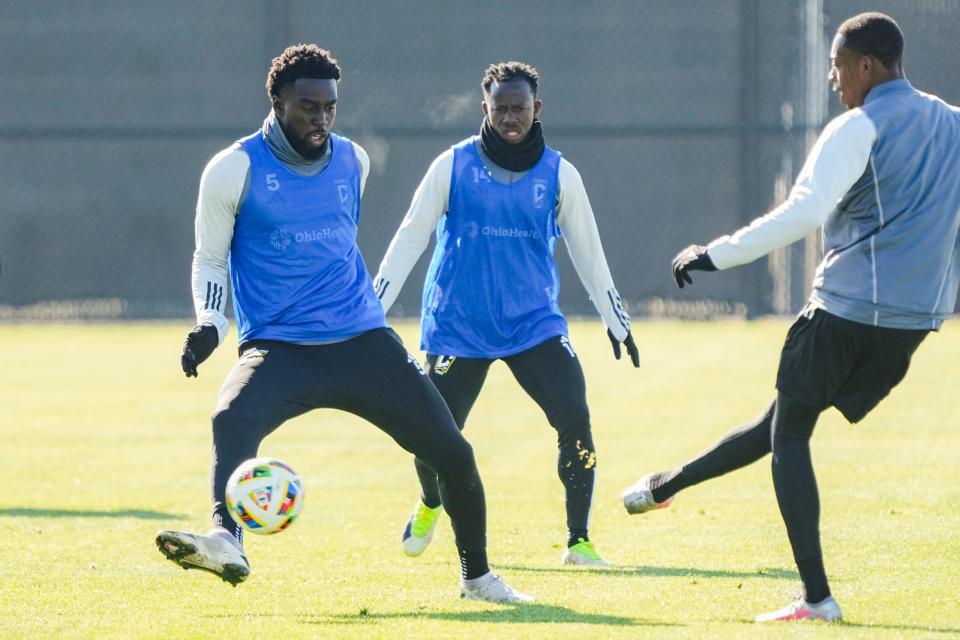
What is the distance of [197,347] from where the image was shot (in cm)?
588

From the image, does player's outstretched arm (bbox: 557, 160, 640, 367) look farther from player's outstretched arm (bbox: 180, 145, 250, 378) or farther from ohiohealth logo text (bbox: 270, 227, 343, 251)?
player's outstretched arm (bbox: 180, 145, 250, 378)

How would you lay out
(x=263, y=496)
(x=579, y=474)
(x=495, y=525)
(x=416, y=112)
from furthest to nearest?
1. (x=416, y=112)
2. (x=495, y=525)
3. (x=579, y=474)
4. (x=263, y=496)

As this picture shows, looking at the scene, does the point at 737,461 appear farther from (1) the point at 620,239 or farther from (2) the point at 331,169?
(1) the point at 620,239

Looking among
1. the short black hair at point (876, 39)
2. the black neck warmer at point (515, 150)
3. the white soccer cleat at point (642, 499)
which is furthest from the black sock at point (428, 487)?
the short black hair at point (876, 39)

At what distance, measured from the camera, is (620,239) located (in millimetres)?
18141

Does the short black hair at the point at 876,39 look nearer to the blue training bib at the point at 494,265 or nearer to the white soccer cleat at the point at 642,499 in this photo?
the white soccer cleat at the point at 642,499

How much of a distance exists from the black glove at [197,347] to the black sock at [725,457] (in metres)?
1.86

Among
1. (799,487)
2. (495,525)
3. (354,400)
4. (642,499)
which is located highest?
(354,400)

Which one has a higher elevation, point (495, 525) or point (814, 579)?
point (814, 579)

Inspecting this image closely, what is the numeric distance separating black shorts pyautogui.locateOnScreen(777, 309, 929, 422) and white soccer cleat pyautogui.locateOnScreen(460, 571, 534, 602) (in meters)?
1.26

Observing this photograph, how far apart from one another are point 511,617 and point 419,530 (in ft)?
5.22

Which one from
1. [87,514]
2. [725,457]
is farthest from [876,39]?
[87,514]

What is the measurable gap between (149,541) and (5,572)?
91 centimetres

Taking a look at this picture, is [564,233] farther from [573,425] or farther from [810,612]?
[810,612]
